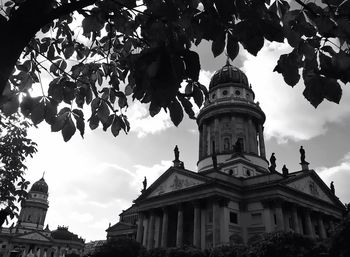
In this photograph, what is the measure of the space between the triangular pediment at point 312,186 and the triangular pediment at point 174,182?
1247 cm

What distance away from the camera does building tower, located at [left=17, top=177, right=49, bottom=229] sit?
10425cm

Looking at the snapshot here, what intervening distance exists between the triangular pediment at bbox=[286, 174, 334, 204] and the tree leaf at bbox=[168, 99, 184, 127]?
4173cm

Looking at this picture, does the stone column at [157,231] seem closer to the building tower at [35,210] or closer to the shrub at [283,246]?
the shrub at [283,246]

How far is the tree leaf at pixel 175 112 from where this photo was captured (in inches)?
117

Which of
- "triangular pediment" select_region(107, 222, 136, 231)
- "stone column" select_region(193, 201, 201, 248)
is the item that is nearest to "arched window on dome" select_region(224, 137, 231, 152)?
"stone column" select_region(193, 201, 201, 248)

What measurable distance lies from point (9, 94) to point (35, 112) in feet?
2.18

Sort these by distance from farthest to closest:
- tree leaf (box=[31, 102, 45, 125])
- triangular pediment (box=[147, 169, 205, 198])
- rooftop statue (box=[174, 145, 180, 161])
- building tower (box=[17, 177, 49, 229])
Answer: building tower (box=[17, 177, 49, 229]) < rooftop statue (box=[174, 145, 180, 161]) < triangular pediment (box=[147, 169, 205, 198]) < tree leaf (box=[31, 102, 45, 125])

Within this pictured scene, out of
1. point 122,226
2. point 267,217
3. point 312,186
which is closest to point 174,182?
point 267,217

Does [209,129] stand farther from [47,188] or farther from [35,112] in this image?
[47,188]

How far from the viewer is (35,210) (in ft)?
345

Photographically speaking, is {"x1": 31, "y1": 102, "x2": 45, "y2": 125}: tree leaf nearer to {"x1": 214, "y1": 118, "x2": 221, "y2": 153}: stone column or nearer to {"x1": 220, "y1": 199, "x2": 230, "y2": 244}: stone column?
{"x1": 220, "y1": 199, "x2": 230, "y2": 244}: stone column

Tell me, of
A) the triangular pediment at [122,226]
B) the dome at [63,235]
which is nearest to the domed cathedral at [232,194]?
the triangular pediment at [122,226]

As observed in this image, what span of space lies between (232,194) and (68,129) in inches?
1547

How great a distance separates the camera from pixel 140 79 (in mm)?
2531
